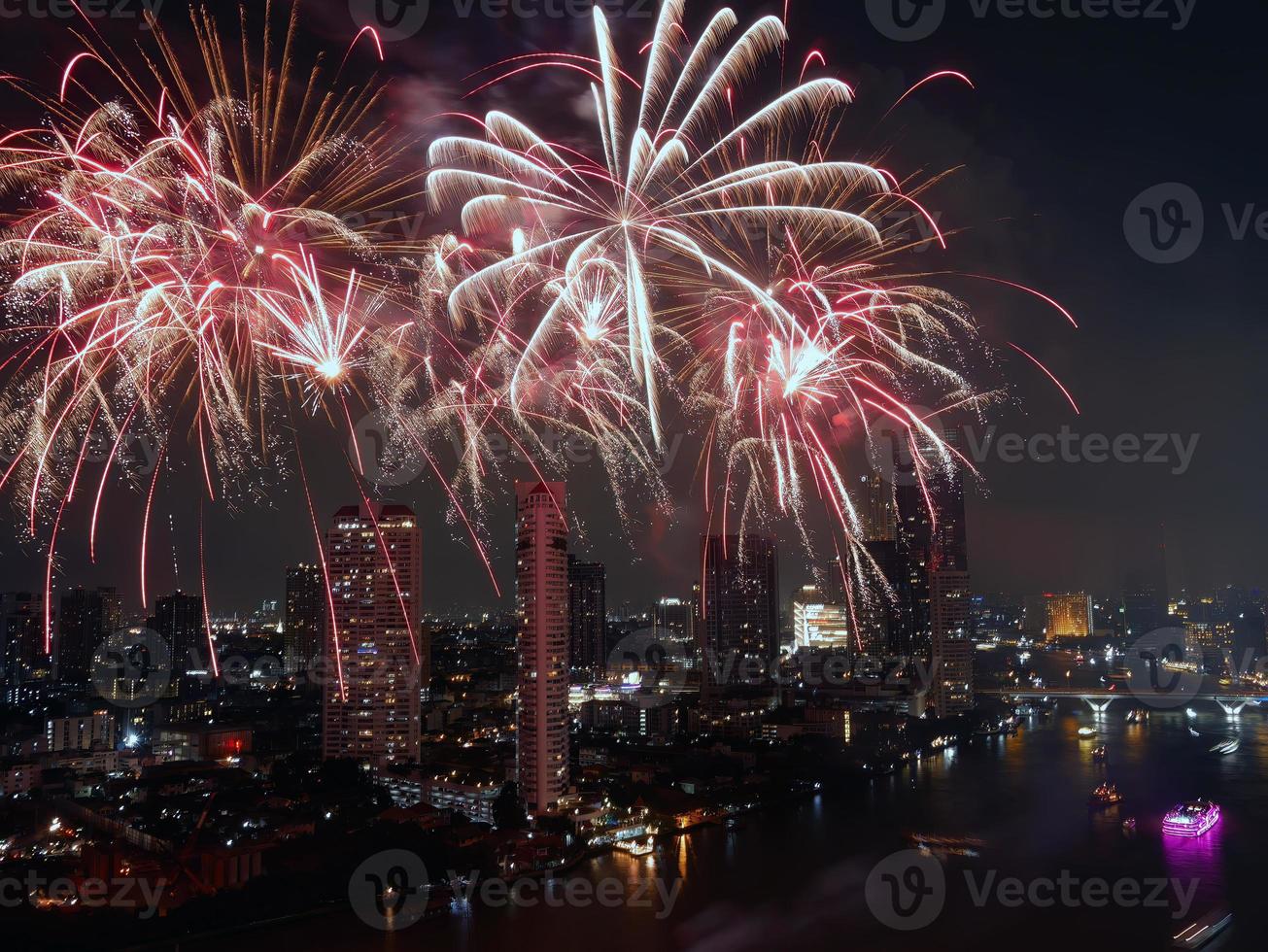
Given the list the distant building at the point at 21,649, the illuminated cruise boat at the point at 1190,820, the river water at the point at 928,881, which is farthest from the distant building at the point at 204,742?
the illuminated cruise boat at the point at 1190,820

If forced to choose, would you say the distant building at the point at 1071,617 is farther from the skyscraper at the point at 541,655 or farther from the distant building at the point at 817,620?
the skyscraper at the point at 541,655

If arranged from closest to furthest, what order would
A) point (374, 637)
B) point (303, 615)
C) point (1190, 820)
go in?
point (1190, 820) → point (374, 637) → point (303, 615)

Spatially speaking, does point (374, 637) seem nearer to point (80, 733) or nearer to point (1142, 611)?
point (80, 733)

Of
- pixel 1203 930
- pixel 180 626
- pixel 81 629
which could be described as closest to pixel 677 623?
pixel 180 626

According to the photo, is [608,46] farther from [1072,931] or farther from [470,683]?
[470,683]

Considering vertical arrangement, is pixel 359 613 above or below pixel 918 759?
above

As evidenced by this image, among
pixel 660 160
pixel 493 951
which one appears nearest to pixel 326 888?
pixel 493 951

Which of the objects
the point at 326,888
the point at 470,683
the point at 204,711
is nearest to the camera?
the point at 326,888

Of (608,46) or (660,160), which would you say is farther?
(660,160)
